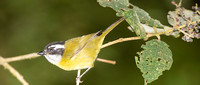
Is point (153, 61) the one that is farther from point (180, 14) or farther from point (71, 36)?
point (71, 36)

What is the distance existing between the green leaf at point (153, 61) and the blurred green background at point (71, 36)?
3350 mm

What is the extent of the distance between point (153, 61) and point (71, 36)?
14.8 ft

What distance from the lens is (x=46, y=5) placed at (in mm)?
6645

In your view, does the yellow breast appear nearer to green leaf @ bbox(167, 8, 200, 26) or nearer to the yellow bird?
the yellow bird

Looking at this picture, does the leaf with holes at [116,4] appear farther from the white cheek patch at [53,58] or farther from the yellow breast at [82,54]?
the white cheek patch at [53,58]

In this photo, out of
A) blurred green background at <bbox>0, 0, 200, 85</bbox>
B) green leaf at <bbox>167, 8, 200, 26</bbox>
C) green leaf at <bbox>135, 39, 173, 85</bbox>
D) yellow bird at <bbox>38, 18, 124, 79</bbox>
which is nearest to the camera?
green leaf at <bbox>135, 39, 173, 85</bbox>

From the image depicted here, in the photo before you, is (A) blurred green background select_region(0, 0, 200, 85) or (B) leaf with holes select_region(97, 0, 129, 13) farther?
(A) blurred green background select_region(0, 0, 200, 85)

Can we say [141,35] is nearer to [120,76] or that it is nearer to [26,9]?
[120,76]

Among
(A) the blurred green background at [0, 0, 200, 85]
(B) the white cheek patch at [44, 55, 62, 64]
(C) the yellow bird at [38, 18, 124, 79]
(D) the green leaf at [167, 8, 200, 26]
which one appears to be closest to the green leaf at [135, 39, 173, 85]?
(D) the green leaf at [167, 8, 200, 26]

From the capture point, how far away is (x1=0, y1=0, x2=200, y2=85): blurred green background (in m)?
Result: 5.75

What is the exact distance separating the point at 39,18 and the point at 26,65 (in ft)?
4.12

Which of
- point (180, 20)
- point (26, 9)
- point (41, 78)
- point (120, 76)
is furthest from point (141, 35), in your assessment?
point (26, 9)

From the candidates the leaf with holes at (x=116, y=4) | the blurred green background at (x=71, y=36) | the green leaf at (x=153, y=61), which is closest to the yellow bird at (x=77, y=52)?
the leaf with holes at (x=116, y=4)

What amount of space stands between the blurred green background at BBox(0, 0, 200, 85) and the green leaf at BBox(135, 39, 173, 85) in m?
3.35
